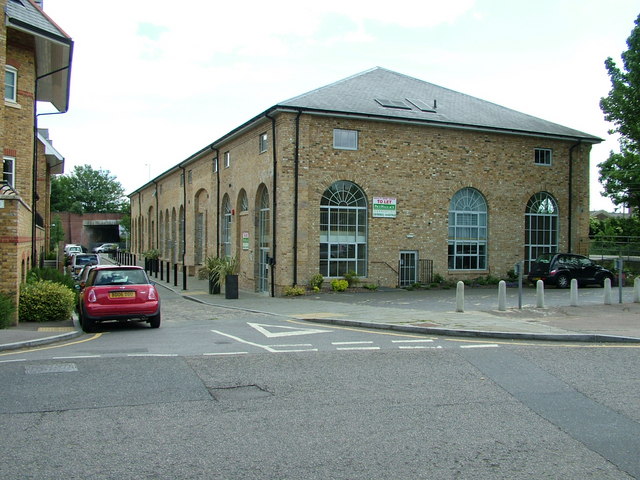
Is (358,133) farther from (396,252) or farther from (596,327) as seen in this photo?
(596,327)

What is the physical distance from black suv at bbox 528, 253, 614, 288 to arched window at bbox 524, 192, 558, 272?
1874mm

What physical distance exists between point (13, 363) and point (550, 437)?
24.1 feet

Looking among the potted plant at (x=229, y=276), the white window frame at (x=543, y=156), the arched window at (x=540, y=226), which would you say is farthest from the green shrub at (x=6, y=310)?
the white window frame at (x=543, y=156)

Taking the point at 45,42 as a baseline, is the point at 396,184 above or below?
below

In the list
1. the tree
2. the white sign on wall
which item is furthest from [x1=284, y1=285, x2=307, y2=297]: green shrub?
the tree

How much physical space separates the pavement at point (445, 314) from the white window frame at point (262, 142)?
6011 millimetres

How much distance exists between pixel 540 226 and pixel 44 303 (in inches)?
850

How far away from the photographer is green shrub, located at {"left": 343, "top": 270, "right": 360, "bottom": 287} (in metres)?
23.8

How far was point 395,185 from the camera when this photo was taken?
24969 mm

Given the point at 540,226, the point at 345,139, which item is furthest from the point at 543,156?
the point at 345,139

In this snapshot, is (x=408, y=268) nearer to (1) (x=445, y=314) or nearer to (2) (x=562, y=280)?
(2) (x=562, y=280)

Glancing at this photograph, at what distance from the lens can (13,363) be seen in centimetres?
890

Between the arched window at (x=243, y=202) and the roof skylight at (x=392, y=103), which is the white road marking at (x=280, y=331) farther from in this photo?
the arched window at (x=243, y=202)

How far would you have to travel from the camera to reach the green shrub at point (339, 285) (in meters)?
23.3
